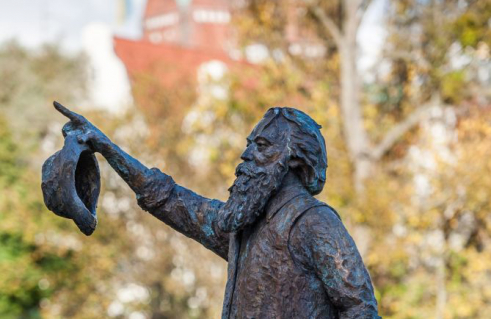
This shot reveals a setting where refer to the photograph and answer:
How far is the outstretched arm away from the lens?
352 centimetres

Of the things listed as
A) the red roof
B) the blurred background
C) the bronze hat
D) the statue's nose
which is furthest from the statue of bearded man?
the red roof

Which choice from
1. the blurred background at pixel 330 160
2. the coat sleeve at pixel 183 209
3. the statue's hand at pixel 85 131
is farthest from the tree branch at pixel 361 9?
the statue's hand at pixel 85 131

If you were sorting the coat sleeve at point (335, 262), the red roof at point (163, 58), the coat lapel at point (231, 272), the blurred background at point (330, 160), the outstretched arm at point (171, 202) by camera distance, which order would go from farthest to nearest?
1. the red roof at point (163, 58)
2. the blurred background at point (330, 160)
3. the outstretched arm at point (171, 202)
4. the coat lapel at point (231, 272)
5. the coat sleeve at point (335, 262)

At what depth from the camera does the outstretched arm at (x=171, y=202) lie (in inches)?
138

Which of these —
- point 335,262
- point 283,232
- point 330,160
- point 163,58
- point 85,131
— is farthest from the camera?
point 163,58

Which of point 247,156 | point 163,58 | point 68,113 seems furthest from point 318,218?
point 163,58

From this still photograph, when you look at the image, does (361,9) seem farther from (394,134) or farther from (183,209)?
(183,209)

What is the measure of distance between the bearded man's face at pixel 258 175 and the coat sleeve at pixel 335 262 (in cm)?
21

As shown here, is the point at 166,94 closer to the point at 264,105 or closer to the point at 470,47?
the point at 264,105

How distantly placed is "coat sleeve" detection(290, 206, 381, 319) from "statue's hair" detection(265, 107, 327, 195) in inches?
7.8

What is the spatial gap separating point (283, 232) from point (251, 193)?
21 centimetres

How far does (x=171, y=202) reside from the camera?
11.8ft

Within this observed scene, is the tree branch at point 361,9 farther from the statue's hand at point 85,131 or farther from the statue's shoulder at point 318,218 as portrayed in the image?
the statue's shoulder at point 318,218

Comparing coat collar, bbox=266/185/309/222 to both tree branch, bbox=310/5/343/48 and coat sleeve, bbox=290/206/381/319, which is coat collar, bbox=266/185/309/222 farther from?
tree branch, bbox=310/5/343/48
